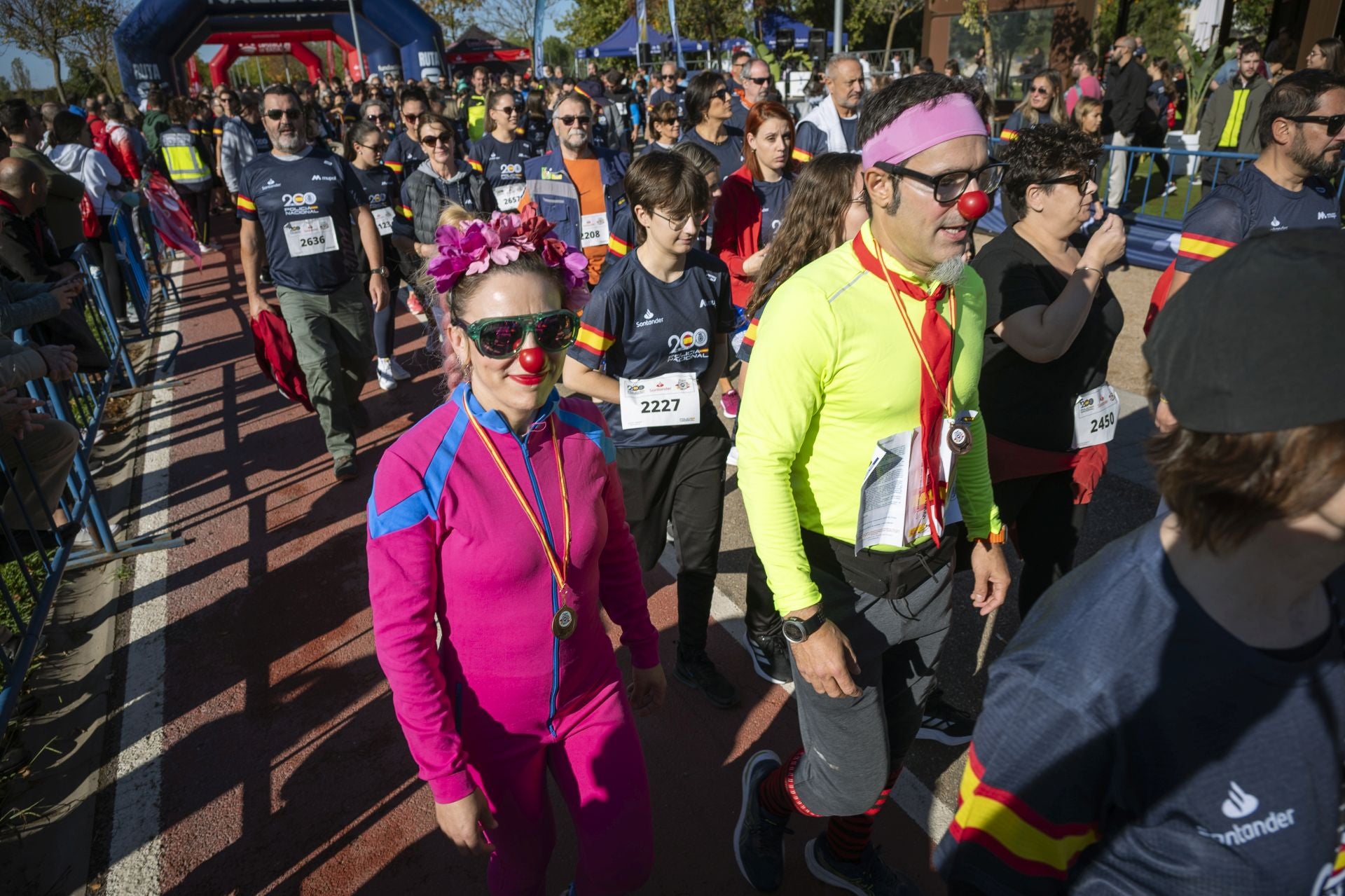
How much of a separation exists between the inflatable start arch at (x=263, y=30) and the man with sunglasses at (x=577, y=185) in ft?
79.0

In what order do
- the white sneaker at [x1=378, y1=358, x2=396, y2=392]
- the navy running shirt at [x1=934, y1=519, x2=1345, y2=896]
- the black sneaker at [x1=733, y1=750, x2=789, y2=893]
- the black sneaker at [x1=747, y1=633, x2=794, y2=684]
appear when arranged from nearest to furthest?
the navy running shirt at [x1=934, y1=519, x2=1345, y2=896] → the black sneaker at [x1=747, y1=633, x2=794, y2=684] → the black sneaker at [x1=733, y1=750, x2=789, y2=893] → the white sneaker at [x1=378, y1=358, x2=396, y2=392]

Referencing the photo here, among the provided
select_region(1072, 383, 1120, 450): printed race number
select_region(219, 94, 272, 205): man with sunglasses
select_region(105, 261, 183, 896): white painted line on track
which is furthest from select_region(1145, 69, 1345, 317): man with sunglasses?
select_region(219, 94, 272, 205): man with sunglasses

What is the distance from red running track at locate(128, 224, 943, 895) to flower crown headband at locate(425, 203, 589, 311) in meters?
0.74

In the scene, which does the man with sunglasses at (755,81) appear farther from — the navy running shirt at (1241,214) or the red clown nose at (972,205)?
the red clown nose at (972,205)

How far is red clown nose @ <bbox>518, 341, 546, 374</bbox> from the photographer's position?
6.35 feet

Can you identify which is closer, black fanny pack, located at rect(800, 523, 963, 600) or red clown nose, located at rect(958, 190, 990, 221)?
red clown nose, located at rect(958, 190, 990, 221)

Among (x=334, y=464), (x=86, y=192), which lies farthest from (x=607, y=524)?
(x=86, y=192)

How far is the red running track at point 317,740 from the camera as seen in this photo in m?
2.94

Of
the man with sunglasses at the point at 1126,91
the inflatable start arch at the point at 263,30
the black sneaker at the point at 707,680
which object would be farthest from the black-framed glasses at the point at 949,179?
the inflatable start arch at the point at 263,30

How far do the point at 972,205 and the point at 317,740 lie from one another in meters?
3.23

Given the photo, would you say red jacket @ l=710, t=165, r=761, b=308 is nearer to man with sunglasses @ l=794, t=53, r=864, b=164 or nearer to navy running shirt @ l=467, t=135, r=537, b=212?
man with sunglasses @ l=794, t=53, r=864, b=164

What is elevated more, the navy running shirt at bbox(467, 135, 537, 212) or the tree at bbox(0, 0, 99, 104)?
the tree at bbox(0, 0, 99, 104)

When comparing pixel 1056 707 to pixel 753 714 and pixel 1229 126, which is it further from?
pixel 1229 126

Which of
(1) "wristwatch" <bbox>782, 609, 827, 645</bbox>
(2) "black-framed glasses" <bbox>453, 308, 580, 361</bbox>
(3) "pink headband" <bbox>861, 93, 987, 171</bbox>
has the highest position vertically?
(3) "pink headband" <bbox>861, 93, 987, 171</bbox>
